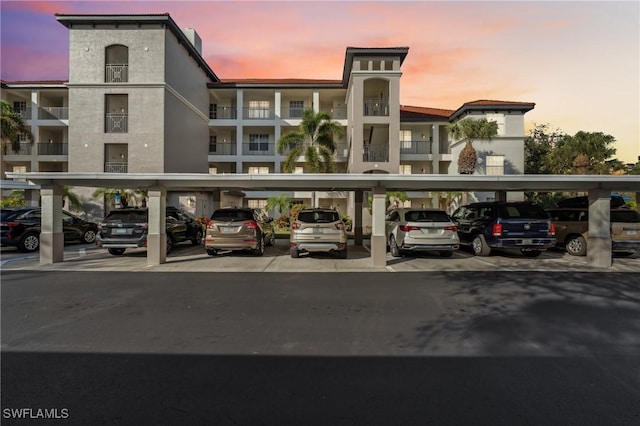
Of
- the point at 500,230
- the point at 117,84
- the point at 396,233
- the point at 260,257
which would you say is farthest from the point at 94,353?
the point at 117,84

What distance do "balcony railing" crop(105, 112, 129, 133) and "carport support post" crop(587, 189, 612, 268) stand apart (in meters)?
24.2

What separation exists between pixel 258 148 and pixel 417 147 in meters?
14.3

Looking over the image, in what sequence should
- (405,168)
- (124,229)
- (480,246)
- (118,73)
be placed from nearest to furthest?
(124,229), (480,246), (118,73), (405,168)

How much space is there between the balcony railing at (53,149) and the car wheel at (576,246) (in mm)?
34627

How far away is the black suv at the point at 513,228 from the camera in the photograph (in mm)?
11406

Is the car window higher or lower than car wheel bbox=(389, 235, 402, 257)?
higher

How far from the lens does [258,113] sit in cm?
3322

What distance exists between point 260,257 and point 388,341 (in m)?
8.28

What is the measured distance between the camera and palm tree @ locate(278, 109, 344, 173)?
80.2ft

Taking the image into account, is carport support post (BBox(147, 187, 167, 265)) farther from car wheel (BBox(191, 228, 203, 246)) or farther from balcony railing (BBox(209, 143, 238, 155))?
balcony railing (BBox(209, 143, 238, 155))

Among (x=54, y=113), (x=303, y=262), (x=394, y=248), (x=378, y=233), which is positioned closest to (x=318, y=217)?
(x=303, y=262)

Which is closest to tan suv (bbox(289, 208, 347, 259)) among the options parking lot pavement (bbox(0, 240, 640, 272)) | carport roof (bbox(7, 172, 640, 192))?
parking lot pavement (bbox(0, 240, 640, 272))

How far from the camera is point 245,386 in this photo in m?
3.56

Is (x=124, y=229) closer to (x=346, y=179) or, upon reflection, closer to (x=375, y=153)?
(x=346, y=179)
